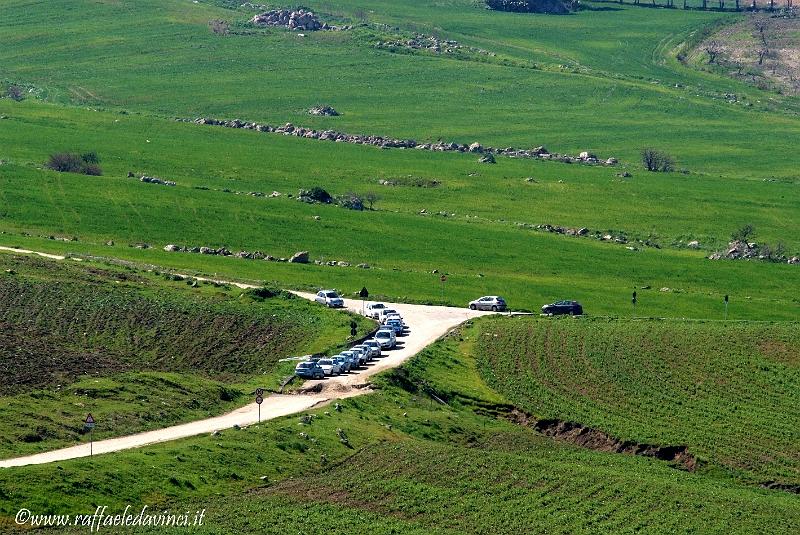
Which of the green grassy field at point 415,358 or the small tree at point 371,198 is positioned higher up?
the green grassy field at point 415,358

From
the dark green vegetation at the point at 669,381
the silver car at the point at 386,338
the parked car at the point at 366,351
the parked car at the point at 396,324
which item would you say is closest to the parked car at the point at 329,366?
the parked car at the point at 366,351

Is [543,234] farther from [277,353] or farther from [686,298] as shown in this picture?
[277,353]

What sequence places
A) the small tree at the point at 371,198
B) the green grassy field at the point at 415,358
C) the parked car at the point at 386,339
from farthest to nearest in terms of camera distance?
the small tree at the point at 371,198 < the parked car at the point at 386,339 < the green grassy field at the point at 415,358

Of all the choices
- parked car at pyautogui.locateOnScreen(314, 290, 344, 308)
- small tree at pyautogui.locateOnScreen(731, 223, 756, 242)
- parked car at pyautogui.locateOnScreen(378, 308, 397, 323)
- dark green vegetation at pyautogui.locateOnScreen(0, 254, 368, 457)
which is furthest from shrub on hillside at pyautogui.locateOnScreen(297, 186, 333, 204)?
parked car at pyautogui.locateOnScreen(378, 308, 397, 323)

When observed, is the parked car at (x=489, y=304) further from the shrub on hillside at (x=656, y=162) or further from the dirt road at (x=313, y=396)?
the shrub on hillside at (x=656, y=162)

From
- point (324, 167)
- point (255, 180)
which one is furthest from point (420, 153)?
point (255, 180)

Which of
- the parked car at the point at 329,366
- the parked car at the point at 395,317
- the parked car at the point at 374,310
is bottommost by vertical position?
the parked car at the point at 374,310

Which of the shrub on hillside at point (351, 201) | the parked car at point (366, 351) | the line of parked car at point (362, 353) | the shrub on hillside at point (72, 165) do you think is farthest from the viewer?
the shrub on hillside at point (72, 165)

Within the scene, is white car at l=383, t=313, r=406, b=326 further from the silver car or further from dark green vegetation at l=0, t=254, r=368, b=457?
the silver car

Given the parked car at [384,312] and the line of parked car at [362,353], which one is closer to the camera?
the line of parked car at [362,353]
